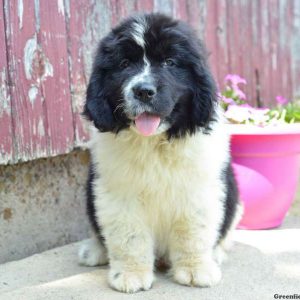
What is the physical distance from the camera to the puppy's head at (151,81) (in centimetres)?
286

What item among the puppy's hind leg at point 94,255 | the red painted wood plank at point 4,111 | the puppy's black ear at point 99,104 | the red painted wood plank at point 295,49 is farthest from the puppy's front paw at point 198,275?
the red painted wood plank at point 295,49

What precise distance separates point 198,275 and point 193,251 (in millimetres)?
133

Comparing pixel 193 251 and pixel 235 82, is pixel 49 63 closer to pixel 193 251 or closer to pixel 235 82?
pixel 193 251

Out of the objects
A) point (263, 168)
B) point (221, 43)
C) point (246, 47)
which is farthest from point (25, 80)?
point (246, 47)

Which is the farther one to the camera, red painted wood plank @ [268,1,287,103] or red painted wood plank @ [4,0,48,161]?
red painted wood plank @ [268,1,287,103]

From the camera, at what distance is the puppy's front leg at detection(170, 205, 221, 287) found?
3.05 m

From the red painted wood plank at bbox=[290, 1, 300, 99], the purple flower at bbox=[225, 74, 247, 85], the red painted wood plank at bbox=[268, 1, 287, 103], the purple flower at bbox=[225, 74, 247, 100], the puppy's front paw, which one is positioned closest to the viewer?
the puppy's front paw

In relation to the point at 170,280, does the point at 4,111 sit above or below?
above

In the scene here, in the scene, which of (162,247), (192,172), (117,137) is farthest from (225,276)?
(117,137)

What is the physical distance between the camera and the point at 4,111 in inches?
134

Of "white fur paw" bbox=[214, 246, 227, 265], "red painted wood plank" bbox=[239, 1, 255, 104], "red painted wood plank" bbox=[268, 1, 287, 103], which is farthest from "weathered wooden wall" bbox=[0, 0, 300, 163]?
"red painted wood plank" bbox=[268, 1, 287, 103]

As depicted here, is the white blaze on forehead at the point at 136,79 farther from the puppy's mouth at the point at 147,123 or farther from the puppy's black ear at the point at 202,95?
the puppy's black ear at the point at 202,95

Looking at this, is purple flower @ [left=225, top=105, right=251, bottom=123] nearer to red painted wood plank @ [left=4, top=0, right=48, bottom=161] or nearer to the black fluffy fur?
the black fluffy fur

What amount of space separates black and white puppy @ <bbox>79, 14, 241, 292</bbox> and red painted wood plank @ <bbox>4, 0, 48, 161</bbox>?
0.61 m
